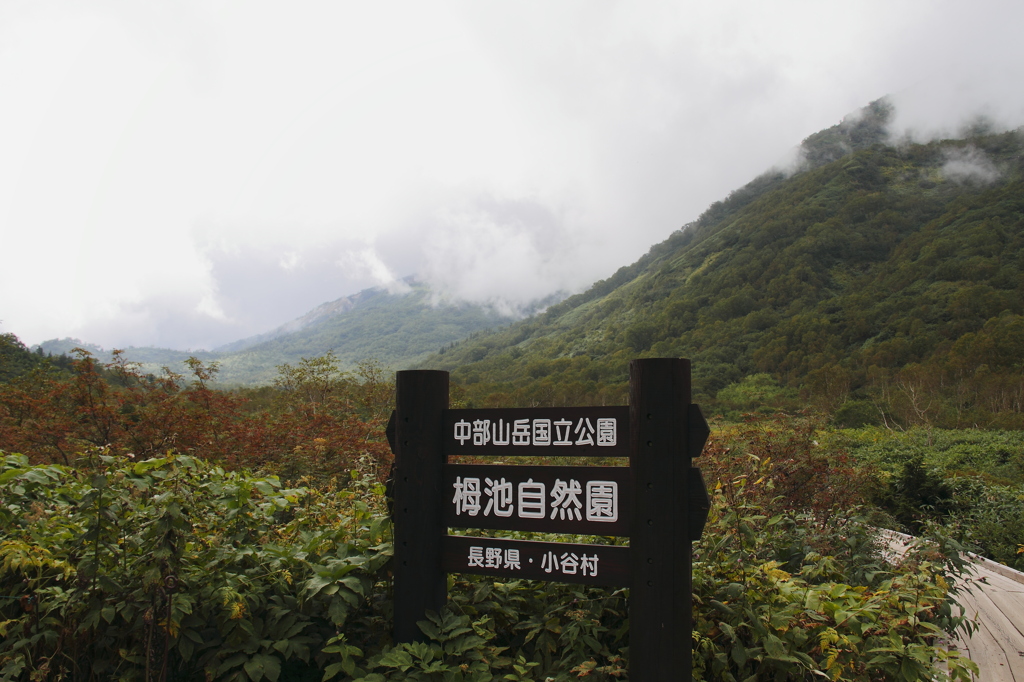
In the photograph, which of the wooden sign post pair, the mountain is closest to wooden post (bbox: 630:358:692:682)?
the wooden sign post pair

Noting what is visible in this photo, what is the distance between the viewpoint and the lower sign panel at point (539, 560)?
232 cm

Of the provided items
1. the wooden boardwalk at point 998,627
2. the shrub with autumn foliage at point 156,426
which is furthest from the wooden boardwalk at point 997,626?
the shrub with autumn foliage at point 156,426

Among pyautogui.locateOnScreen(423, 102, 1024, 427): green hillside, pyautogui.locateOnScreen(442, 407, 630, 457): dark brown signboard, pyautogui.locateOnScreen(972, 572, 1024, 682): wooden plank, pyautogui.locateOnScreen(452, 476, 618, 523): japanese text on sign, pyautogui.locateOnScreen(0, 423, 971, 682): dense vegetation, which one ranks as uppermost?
pyautogui.locateOnScreen(423, 102, 1024, 427): green hillside

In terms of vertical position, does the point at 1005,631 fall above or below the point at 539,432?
below

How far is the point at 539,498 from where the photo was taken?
247 cm

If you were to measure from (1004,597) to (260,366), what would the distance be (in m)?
162

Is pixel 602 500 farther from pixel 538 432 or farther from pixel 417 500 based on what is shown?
pixel 417 500

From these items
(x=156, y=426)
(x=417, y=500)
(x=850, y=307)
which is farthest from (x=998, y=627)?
(x=850, y=307)

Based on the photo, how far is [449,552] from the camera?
2.56 metres

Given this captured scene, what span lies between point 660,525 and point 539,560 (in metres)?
0.55

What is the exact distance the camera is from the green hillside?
1020 inches

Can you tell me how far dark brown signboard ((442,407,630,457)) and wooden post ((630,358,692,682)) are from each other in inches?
3.9

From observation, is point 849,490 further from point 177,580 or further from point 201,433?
point 201,433

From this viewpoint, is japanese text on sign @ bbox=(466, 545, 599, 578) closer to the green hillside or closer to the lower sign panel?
the lower sign panel
